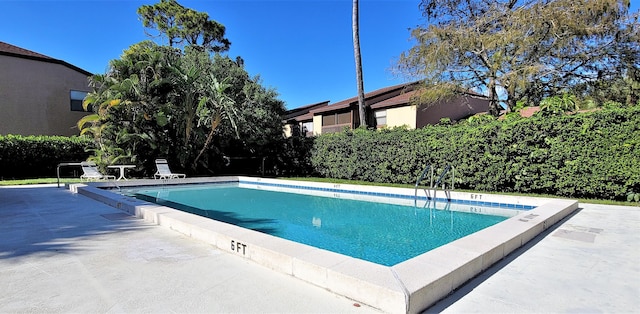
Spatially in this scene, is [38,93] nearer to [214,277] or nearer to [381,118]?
[381,118]

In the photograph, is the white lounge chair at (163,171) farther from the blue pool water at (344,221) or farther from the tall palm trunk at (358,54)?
the tall palm trunk at (358,54)

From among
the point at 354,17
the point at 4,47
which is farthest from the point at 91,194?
the point at 4,47

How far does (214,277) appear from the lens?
11.8ft

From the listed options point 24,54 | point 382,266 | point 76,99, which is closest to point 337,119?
point 76,99

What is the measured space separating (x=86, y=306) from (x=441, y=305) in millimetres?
3222

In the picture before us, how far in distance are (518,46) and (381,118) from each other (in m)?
10.3

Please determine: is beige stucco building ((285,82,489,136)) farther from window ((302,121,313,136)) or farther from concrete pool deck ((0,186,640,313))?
concrete pool deck ((0,186,640,313))

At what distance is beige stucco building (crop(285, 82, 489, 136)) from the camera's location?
22.1m

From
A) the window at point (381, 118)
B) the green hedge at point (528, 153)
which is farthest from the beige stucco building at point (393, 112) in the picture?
the green hedge at point (528, 153)

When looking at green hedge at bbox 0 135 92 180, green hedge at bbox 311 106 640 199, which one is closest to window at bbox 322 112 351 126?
green hedge at bbox 311 106 640 199

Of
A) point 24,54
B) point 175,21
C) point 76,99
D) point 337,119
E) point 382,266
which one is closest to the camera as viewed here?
point 382,266

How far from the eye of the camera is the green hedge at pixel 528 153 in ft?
29.7

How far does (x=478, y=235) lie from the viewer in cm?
476

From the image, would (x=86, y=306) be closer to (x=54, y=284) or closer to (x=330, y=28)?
(x=54, y=284)
